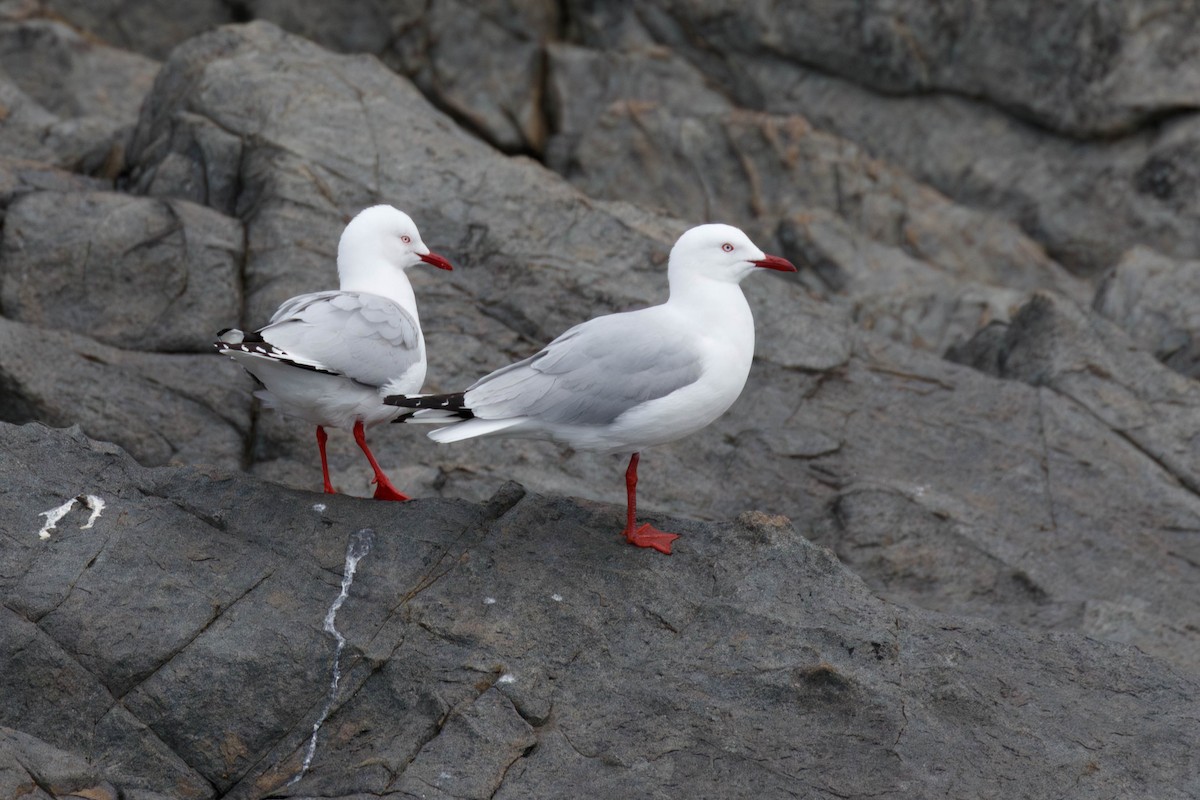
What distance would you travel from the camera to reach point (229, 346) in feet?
20.9

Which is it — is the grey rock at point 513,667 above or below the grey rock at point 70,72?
above

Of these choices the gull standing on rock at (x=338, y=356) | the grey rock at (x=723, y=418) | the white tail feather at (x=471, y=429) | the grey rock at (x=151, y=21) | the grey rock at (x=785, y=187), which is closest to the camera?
the white tail feather at (x=471, y=429)

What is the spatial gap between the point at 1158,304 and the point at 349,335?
723cm

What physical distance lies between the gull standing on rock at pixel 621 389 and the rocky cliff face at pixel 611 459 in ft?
1.61

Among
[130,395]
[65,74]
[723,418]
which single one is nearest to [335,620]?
[130,395]

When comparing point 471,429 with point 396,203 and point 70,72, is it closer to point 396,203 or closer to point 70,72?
point 396,203

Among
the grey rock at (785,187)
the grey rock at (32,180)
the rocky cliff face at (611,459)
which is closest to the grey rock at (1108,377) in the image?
the rocky cliff face at (611,459)

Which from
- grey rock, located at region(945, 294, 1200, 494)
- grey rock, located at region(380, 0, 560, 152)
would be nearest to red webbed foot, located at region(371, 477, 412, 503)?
grey rock, located at region(945, 294, 1200, 494)

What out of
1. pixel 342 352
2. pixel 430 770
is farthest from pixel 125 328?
pixel 430 770

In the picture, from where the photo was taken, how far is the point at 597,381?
6.49m

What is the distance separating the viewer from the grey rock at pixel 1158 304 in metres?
10.8

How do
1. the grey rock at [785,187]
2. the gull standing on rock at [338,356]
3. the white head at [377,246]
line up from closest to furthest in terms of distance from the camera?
the gull standing on rock at [338,356] < the white head at [377,246] < the grey rock at [785,187]

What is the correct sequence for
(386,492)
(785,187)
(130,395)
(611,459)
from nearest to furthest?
(386,492) < (130,395) < (611,459) < (785,187)

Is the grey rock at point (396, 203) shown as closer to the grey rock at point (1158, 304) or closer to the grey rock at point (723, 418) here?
the grey rock at point (723, 418)
